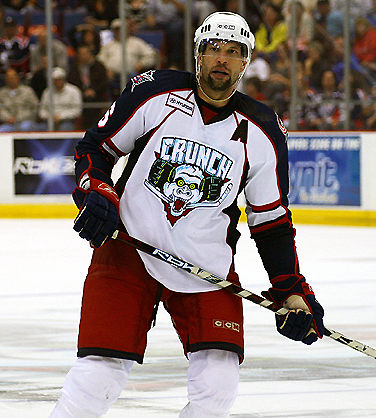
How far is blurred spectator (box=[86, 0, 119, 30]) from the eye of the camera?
930 centimetres

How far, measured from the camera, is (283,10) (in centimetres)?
838

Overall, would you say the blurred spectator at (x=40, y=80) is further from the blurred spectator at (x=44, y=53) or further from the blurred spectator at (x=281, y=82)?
the blurred spectator at (x=281, y=82)

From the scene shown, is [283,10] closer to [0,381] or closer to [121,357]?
[0,381]

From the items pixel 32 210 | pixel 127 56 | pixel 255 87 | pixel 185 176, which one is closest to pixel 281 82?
pixel 255 87

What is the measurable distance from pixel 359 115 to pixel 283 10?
1.36m

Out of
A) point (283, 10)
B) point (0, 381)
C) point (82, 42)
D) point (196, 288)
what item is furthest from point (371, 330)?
point (82, 42)

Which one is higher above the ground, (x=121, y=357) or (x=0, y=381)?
(x=121, y=357)

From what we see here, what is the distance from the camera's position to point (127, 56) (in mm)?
8711

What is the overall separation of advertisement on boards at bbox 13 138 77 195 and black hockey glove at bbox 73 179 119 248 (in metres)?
6.48

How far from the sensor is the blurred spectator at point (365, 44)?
26.1ft

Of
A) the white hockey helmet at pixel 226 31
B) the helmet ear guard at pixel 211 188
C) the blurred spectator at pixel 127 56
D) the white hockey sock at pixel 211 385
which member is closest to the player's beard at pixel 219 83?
the white hockey helmet at pixel 226 31

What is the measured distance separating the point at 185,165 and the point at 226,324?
38cm

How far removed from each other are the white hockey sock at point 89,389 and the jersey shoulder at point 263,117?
659mm

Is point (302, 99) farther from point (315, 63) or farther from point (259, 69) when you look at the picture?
point (259, 69)
